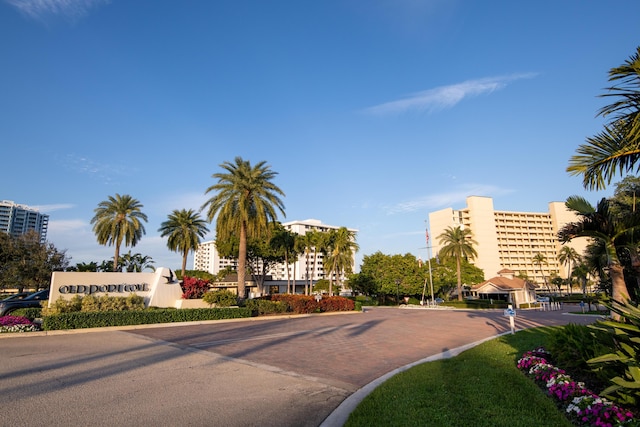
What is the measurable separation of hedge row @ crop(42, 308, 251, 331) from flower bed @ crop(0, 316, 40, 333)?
0.61 m

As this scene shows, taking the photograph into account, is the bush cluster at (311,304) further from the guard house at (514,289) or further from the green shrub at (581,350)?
the guard house at (514,289)

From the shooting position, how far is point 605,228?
7.88m

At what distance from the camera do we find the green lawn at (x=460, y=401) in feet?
16.2

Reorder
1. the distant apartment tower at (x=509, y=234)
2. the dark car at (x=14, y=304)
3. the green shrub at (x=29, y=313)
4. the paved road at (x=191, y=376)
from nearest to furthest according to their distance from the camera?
the paved road at (x=191, y=376)
the green shrub at (x=29, y=313)
the dark car at (x=14, y=304)
the distant apartment tower at (x=509, y=234)

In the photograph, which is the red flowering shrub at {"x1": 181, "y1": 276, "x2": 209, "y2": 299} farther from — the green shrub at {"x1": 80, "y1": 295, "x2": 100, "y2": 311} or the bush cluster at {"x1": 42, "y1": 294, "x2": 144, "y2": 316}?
the green shrub at {"x1": 80, "y1": 295, "x2": 100, "y2": 311}

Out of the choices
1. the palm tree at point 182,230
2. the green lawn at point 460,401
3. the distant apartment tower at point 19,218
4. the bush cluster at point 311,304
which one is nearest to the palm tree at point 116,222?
the palm tree at point 182,230

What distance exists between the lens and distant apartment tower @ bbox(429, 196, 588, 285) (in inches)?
4641

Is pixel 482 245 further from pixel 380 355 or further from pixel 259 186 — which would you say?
pixel 380 355

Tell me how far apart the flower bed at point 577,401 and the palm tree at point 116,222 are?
43063 millimetres

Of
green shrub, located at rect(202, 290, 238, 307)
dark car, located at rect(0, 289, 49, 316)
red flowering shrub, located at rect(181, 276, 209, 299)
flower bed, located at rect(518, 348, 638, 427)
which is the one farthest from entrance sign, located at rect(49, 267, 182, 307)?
flower bed, located at rect(518, 348, 638, 427)

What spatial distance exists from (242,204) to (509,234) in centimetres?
12286

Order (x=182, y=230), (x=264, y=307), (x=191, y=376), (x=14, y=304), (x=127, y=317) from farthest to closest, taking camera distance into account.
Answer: (x=182, y=230) < (x=264, y=307) < (x=14, y=304) < (x=127, y=317) < (x=191, y=376)

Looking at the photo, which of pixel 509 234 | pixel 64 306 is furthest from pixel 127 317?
pixel 509 234

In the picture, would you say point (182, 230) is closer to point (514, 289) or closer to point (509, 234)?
point (514, 289)
